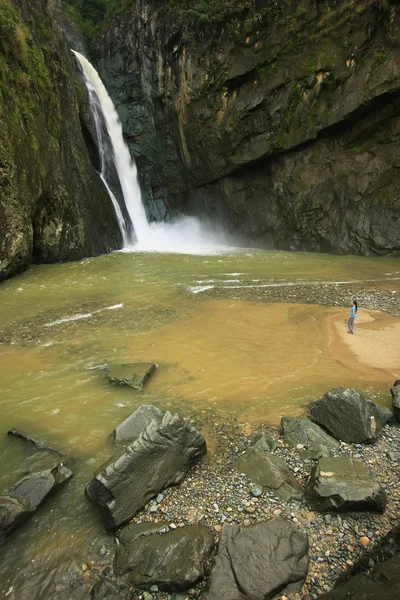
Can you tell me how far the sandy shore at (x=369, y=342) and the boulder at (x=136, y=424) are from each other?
181 inches

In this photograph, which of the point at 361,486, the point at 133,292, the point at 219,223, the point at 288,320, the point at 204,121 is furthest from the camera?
the point at 219,223

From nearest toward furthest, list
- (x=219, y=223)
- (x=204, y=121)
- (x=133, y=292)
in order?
(x=133, y=292)
(x=204, y=121)
(x=219, y=223)

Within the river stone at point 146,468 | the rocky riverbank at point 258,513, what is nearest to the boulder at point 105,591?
the rocky riverbank at point 258,513

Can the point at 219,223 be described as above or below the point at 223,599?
above

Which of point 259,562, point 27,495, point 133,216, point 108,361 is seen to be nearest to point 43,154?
point 133,216

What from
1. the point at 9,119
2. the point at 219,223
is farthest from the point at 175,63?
the point at 9,119

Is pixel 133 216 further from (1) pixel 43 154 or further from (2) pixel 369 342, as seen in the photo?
(2) pixel 369 342

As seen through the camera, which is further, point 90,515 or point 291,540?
point 90,515

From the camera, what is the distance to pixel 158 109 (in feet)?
91.0

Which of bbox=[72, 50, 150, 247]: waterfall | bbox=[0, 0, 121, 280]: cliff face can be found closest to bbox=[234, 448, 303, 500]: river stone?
bbox=[0, 0, 121, 280]: cliff face

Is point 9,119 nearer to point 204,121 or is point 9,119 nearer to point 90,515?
point 204,121

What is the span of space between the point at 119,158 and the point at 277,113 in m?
12.3

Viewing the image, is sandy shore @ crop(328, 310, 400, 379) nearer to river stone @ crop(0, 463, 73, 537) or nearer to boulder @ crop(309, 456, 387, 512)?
boulder @ crop(309, 456, 387, 512)

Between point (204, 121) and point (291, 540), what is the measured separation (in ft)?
85.5
